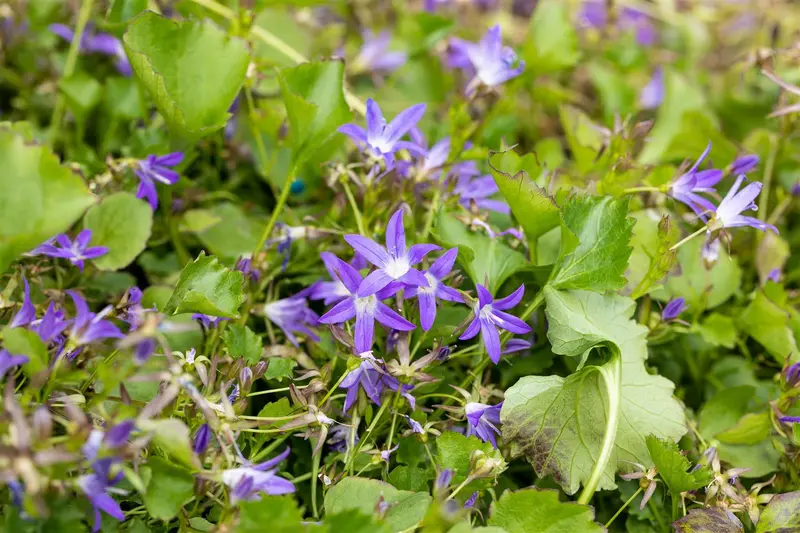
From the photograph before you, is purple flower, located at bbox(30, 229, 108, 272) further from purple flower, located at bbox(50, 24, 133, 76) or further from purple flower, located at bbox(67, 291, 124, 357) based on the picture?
purple flower, located at bbox(50, 24, 133, 76)

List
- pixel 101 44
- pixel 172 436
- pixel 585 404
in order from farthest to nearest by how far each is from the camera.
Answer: pixel 101 44, pixel 585 404, pixel 172 436

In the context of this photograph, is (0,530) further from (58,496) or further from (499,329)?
(499,329)

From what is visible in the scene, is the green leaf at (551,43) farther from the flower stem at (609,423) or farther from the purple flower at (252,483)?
the purple flower at (252,483)

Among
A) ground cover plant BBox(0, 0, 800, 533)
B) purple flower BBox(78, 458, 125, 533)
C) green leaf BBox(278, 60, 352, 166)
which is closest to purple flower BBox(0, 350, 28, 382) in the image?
ground cover plant BBox(0, 0, 800, 533)

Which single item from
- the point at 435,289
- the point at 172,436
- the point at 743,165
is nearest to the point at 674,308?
the point at 743,165

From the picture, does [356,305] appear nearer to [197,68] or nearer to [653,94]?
[197,68]
